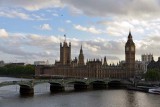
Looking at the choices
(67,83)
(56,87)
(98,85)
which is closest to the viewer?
(56,87)

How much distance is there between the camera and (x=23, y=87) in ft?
260

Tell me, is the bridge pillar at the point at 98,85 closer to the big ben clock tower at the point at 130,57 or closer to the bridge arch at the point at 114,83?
the bridge arch at the point at 114,83

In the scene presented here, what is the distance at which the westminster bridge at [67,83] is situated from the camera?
76.7 m

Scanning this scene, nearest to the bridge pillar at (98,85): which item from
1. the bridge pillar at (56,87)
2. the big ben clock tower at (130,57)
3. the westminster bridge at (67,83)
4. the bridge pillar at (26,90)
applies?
the westminster bridge at (67,83)

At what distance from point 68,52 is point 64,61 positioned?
5.17 m

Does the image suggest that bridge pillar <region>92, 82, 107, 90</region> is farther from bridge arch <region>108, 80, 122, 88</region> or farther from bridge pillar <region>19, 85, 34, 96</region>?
bridge pillar <region>19, 85, 34, 96</region>

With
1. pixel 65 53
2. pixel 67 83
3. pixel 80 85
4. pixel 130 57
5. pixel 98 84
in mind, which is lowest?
pixel 80 85

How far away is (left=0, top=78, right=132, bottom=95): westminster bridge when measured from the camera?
76.7 meters

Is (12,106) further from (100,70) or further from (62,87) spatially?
(100,70)

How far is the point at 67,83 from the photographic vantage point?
9119cm

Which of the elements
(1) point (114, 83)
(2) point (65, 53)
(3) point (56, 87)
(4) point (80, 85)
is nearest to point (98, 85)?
(1) point (114, 83)

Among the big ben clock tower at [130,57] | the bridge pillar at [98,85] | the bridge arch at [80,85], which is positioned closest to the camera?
the bridge arch at [80,85]

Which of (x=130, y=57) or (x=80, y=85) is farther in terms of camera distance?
(x=130, y=57)

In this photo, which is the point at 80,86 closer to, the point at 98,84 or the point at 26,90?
the point at 98,84
